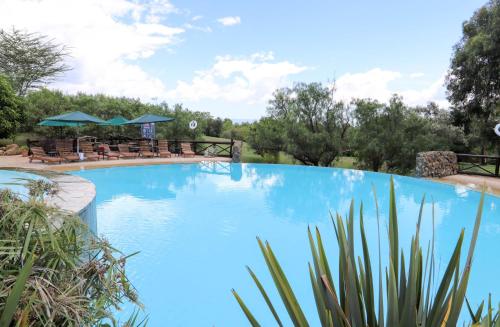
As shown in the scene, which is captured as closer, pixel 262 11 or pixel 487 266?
pixel 487 266

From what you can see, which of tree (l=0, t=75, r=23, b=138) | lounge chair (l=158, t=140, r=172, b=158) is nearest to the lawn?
lounge chair (l=158, t=140, r=172, b=158)

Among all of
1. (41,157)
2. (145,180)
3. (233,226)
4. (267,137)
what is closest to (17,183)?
(233,226)

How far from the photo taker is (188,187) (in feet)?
36.0

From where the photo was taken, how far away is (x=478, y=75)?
50.0 feet

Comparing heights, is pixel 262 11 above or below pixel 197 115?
above

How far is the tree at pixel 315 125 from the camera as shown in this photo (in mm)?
16859

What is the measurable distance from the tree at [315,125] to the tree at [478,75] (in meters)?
5.50

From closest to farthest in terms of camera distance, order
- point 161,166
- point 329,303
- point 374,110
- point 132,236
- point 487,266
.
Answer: point 329,303 < point 487,266 < point 132,236 < point 161,166 < point 374,110

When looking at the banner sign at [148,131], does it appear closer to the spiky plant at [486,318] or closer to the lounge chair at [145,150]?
the lounge chair at [145,150]

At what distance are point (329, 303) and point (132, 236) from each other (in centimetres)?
572

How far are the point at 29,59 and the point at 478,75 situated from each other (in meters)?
29.8

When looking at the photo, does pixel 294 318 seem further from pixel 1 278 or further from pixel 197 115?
pixel 197 115

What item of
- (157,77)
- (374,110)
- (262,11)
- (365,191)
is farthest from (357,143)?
(157,77)

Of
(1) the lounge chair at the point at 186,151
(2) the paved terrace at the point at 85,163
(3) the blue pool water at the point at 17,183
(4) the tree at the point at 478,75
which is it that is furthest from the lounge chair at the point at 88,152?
(4) the tree at the point at 478,75
